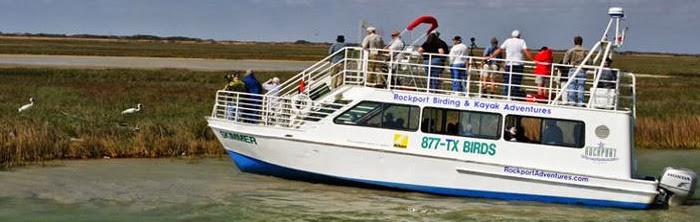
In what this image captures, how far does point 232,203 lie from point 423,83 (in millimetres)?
4651

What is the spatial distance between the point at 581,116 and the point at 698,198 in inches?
144

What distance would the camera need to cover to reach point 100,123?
86.9 feet

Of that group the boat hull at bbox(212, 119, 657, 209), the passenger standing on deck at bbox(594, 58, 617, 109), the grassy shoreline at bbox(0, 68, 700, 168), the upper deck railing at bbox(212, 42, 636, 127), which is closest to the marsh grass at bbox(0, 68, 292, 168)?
the grassy shoreline at bbox(0, 68, 700, 168)

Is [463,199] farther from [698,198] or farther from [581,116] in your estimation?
[698,198]

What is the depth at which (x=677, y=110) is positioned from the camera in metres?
36.2

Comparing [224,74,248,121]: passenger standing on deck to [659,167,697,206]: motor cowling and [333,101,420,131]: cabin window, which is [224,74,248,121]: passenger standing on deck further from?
[659,167,697,206]: motor cowling

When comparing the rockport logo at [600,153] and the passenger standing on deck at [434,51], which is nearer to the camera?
the rockport logo at [600,153]

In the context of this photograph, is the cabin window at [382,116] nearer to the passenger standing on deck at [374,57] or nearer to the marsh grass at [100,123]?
the passenger standing on deck at [374,57]

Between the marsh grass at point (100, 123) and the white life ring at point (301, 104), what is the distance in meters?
5.69


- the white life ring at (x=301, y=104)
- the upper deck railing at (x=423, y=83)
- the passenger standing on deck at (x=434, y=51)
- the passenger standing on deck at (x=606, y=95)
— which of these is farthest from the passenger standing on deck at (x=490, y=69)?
the white life ring at (x=301, y=104)

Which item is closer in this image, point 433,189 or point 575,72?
point 575,72

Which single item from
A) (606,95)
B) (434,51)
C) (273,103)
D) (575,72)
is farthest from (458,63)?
(273,103)

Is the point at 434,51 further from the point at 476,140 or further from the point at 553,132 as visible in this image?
the point at 553,132

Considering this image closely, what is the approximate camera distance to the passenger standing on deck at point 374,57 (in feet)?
63.0
